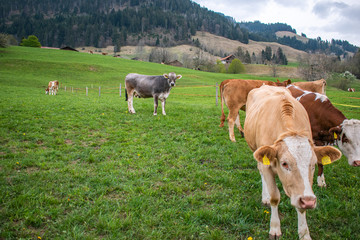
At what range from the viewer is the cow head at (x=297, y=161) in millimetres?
2570

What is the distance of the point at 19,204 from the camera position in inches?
143

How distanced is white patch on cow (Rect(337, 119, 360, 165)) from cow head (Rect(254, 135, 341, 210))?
6.66 ft

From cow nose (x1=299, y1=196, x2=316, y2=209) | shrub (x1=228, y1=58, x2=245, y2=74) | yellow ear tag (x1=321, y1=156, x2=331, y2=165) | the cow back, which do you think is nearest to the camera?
cow nose (x1=299, y1=196, x2=316, y2=209)

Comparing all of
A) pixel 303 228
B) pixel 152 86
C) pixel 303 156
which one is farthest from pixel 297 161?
pixel 152 86

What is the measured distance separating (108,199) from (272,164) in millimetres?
2925

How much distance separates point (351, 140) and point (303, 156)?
264 centimetres

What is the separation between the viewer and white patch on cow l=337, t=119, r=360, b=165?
14.1ft

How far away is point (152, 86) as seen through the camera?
1191 centimetres

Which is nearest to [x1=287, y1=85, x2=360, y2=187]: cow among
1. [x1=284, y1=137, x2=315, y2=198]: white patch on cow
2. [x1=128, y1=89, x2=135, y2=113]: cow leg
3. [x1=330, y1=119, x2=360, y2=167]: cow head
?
[x1=330, y1=119, x2=360, y2=167]: cow head

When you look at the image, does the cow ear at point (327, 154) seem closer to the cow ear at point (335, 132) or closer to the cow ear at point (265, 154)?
the cow ear at point (265, 154)

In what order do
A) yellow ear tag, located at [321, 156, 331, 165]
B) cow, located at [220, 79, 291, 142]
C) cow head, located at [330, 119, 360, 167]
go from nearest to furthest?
1. yellow ear tag, located at [321, 156, 331, 165]
2. cow head, located at [330, 119, 360, 167]
3. cow, located at [220, 79, 291, 142]

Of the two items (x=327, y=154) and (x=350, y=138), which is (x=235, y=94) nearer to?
(x=350, y=138)

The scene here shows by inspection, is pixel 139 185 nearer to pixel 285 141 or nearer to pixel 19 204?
pixel 19 204

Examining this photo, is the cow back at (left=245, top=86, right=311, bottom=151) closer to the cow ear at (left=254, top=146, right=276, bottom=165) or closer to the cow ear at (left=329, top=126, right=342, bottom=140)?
the cow ear at (left=254, top=146, right=276, bottom=165)
